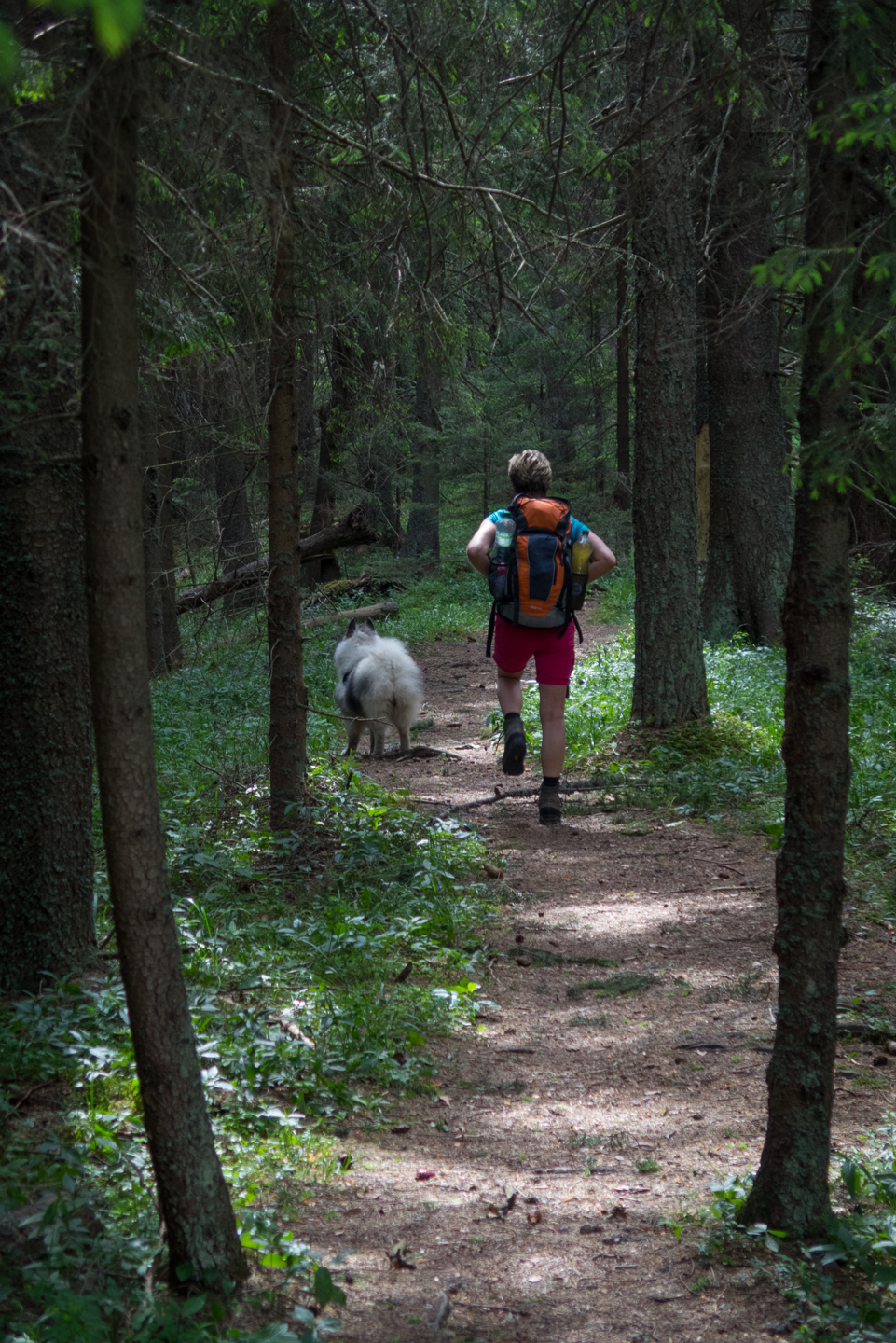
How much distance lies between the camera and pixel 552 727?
763 cm

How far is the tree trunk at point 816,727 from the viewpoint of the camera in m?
2.76

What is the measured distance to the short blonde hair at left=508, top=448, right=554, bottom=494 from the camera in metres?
7.49

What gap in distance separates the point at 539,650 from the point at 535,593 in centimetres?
50

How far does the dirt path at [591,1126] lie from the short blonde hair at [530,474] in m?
2.68

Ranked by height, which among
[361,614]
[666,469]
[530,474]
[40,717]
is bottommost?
[40,717]

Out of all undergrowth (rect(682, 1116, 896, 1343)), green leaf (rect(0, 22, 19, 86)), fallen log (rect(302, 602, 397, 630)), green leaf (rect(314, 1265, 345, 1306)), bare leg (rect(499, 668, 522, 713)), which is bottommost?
undergrowth (rect(682, 1116, 896, 1343))

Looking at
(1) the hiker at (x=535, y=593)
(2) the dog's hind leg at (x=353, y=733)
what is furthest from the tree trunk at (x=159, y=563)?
(1) the hiker at (x=535, y=593)

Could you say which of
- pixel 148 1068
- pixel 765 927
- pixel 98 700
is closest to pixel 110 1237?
pixel 148 1068

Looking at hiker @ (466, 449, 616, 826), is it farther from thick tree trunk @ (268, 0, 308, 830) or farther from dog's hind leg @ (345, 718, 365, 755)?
dog's hind leg @ (345, 718, 365, 755)

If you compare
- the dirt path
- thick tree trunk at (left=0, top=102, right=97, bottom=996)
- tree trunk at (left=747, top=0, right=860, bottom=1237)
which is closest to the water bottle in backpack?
the dirt path

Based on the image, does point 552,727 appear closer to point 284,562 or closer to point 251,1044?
point 284,562

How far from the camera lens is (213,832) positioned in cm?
677

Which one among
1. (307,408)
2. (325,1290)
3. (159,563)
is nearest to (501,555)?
(325,1290)

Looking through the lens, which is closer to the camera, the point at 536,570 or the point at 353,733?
the point at 536,570
